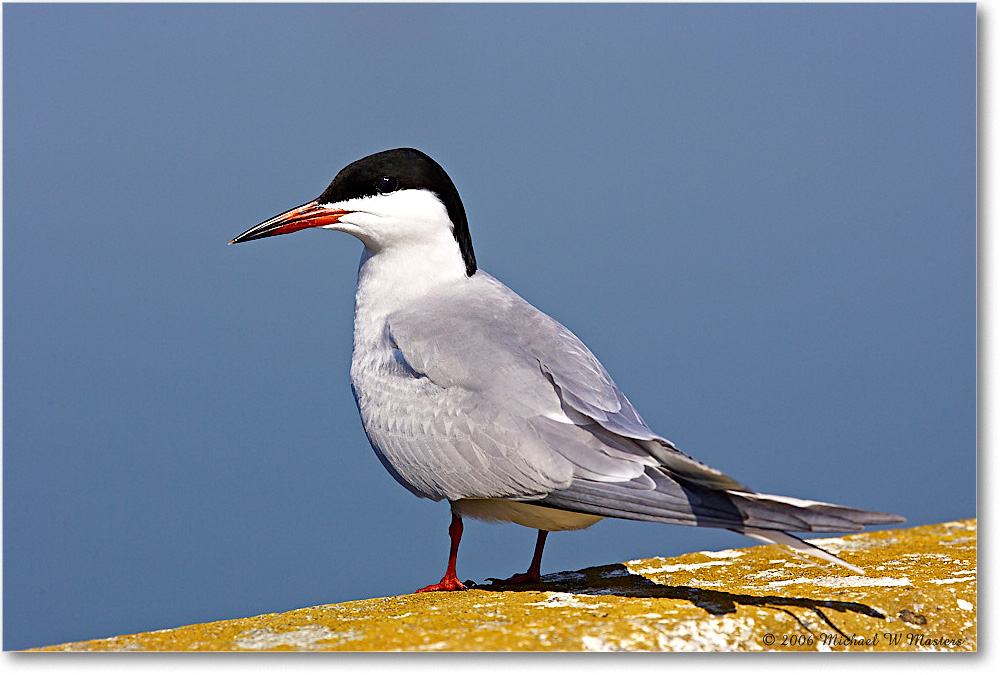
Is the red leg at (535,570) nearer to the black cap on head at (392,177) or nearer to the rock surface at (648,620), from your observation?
the rock surface at (648,620)

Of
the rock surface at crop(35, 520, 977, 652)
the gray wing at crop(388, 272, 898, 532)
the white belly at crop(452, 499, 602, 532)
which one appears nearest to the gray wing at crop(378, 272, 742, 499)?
the gray wing at crop(388, 272, 898, 532)

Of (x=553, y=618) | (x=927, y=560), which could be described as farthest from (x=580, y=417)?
(x=927, y=560)

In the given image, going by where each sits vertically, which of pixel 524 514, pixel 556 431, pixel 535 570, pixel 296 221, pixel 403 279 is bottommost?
pixel 535 570

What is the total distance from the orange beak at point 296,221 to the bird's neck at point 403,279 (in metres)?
0.27

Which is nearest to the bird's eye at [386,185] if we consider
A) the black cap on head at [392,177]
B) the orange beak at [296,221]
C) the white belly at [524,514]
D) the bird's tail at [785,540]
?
the black cap on head at [392,177]

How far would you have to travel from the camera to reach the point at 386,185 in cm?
418

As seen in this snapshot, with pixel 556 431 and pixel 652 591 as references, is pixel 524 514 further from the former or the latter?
pixel 652 591

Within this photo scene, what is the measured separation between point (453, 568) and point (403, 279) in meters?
1.21

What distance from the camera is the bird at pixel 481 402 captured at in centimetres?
311

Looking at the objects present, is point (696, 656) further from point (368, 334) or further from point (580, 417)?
point (368, 334)

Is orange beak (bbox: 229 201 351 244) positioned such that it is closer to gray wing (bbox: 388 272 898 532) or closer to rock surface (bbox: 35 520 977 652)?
gray wing (bbox: 388 272 898 532)

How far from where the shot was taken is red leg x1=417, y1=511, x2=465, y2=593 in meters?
3.85

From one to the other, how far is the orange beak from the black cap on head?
6 cm

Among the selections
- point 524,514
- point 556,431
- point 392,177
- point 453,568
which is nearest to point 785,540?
point 556,431
